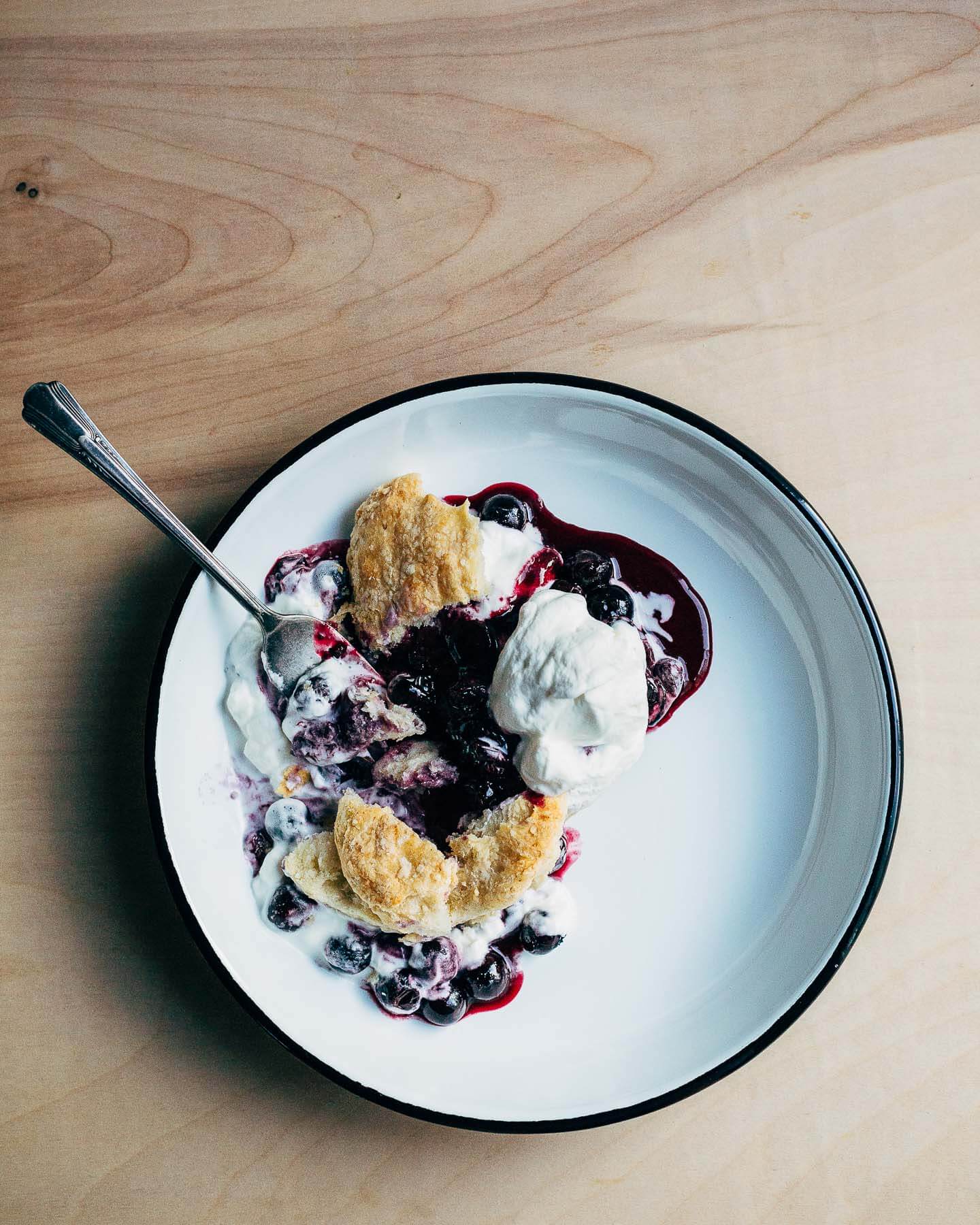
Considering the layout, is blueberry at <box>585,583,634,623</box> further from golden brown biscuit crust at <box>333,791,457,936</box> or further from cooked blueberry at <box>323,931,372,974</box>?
cooked blueberry at <box>323,931,372,974</box>

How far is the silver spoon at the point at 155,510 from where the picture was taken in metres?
1.53

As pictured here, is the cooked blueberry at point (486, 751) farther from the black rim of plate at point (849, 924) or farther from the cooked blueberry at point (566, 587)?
the black rim of plate at point (849, 924)

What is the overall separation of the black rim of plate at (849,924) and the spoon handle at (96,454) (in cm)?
5

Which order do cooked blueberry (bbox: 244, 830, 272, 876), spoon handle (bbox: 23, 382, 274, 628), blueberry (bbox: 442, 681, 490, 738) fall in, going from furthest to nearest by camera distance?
cooked blueberry (bbox: 244, 830, 272, 876)
blueberry (bbox: 442, 681, 490, 738)
spoon handle (bbox: 23, 382, 274, 628)

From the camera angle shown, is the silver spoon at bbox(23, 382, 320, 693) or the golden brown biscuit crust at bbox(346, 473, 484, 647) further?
the golden brown biscuit crust at bbox(346, 473, 484, 647)

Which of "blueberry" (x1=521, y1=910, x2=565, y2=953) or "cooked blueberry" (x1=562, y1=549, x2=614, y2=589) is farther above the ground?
"cooked blueberry" (x1=562, y1=549, x2=614, y2=589)

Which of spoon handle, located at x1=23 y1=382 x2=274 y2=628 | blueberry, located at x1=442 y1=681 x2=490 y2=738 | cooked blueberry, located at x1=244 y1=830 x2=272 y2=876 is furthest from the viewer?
cooked blueberry, located at x1=244 y1=830 x2=272 y2=876

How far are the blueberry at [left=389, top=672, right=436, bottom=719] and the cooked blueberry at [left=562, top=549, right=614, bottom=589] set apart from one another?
0.34 metres

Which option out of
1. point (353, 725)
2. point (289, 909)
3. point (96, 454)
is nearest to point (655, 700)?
point (353, 725)

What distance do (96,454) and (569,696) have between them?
0.91m

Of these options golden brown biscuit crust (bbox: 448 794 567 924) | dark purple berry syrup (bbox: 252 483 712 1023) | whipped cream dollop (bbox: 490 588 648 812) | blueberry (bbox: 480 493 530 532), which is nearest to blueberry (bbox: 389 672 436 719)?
dark purple berry syrup (bbox: 252 483 712 1023)

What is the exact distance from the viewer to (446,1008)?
5.51ft

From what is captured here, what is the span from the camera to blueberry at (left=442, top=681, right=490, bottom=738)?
5.34 ft

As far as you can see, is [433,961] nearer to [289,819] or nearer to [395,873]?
[395,873]
